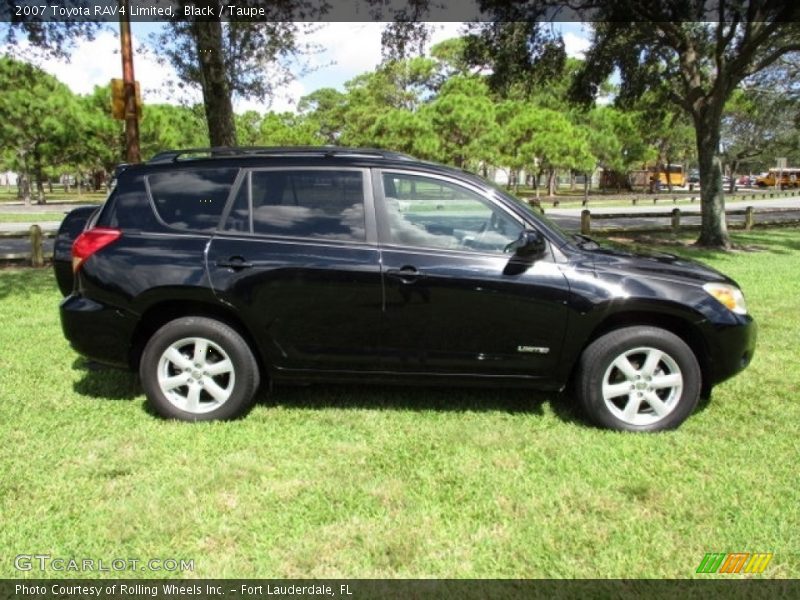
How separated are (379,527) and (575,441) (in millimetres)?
1477

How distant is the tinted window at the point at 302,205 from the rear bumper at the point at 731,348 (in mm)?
2334

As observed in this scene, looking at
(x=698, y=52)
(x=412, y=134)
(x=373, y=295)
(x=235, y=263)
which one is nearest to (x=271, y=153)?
(x=235, y=263)

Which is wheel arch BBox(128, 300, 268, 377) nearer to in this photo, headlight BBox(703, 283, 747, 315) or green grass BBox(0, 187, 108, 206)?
headlight BBox(703, 283, 747, 315)

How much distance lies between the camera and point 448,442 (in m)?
3.87

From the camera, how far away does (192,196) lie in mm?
4188

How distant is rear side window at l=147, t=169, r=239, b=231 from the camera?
4.14 m

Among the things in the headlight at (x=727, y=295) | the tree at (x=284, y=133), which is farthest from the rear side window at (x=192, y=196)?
the tree at (x=284, y=133)

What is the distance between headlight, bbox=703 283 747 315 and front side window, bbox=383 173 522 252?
127 centimetres

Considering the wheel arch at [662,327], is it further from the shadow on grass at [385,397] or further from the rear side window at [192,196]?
the rear side window at [192,196]

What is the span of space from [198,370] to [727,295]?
11.2 ft

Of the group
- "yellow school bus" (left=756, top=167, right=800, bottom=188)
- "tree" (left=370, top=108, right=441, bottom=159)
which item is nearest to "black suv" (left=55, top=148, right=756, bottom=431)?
"tree" (left=370, top=108, right=441, bottom=159)

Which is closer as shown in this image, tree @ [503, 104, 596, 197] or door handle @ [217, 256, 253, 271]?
door handle @ [217, 256, 253, 271]

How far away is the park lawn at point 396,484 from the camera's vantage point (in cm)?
280

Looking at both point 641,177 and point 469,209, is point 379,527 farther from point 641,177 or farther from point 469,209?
point 641,177
